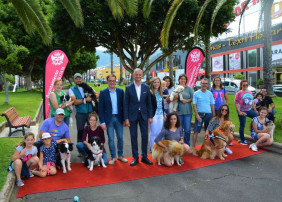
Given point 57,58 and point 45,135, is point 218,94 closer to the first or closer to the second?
point 45,135

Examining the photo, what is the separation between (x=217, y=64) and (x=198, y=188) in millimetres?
47296

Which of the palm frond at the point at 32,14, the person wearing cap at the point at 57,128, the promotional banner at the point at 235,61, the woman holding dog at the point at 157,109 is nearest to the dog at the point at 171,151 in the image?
the woman holding dog at the point at 157,109

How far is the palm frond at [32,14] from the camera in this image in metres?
5.47

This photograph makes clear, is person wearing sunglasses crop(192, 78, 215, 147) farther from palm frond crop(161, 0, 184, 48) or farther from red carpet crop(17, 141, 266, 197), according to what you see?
palm frond crop(161, 0, 184, 48)

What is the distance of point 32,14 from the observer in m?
5.64

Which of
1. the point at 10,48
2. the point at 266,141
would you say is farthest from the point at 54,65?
the point at 10,48

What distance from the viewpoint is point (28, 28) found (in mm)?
6328

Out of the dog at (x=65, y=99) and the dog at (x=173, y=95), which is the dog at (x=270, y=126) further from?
the dog at (x=65, y=99)

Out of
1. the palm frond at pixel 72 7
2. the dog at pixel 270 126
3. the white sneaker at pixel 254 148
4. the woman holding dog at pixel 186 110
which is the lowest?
the white sneaker at pixel 254 148

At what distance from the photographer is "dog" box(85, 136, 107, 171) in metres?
5.26

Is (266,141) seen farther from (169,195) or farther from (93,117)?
(93,117)

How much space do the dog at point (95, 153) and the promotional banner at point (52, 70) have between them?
3.63 meters

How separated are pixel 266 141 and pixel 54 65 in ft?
23.1

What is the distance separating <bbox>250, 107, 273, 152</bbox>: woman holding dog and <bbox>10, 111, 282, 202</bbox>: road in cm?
116
